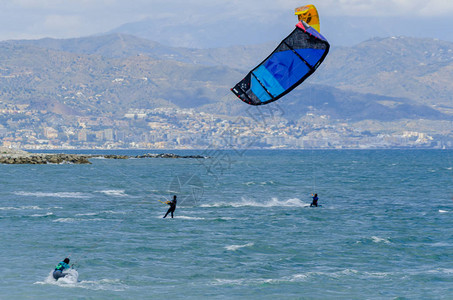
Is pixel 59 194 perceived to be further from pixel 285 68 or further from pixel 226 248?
pixel 285 68

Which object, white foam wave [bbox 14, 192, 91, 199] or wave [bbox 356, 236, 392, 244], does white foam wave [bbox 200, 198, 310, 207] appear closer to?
white foam wave [bbox 14, 192, 91, 199]

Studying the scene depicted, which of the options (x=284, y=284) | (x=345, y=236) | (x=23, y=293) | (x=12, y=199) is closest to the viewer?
(x=23, y=293)

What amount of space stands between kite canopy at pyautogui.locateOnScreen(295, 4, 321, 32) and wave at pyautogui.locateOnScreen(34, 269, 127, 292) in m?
13.0

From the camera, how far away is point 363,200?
61.3 meters

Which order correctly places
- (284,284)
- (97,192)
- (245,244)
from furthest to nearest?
(97,192), (245,244), (284,284)

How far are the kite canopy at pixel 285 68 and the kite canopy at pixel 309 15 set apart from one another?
32 cm

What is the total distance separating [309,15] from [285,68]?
2.57 meters

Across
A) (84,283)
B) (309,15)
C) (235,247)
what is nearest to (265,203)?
(235,247)

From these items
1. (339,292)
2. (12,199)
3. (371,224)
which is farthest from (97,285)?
(12,199)

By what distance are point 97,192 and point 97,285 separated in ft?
138

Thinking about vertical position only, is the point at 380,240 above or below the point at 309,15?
below

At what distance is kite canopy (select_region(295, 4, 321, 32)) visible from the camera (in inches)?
1012

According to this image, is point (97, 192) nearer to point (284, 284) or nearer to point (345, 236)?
point (345, 236)

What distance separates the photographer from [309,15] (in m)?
25.9
